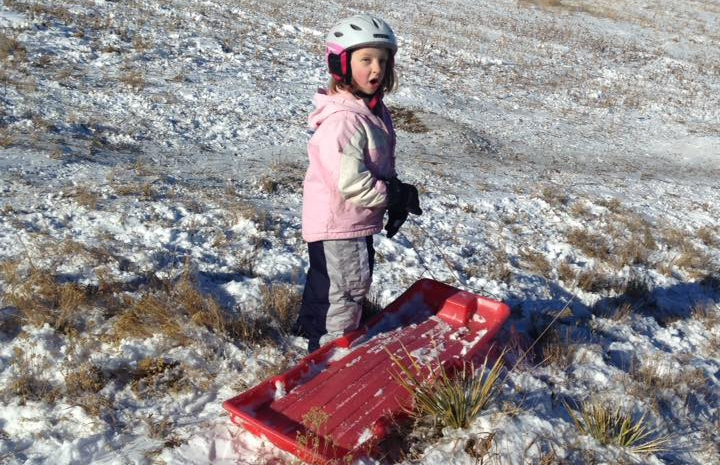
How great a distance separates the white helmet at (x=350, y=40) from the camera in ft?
10.8

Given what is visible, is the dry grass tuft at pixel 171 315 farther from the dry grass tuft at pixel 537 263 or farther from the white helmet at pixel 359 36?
the dry grass tuft at pixel 537 263

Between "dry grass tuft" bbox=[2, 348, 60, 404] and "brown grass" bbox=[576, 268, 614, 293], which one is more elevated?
"dry grass tuft" bbox=[2, 348, 60, 404]

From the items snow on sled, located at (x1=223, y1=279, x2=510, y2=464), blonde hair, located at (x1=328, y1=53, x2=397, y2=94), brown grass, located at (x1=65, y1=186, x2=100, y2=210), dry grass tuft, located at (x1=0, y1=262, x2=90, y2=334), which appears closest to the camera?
snow on sled, located at (x1=223, y1=279, x2=510, y2=464)

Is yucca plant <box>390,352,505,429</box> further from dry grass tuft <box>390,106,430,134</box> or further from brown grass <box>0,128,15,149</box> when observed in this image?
dry grass tuft <box>390,106,430,134</box>

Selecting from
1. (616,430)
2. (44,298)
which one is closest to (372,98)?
(616,430)

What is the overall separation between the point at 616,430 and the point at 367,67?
7.60 ft

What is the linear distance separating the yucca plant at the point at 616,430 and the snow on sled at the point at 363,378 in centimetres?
80

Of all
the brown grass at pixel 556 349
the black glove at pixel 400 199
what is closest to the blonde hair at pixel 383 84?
the black glove at pixel 400 199

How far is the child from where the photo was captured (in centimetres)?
326

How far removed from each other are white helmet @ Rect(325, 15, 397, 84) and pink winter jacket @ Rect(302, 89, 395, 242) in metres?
0.13

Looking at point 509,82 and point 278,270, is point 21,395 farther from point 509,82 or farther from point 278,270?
point 509,82

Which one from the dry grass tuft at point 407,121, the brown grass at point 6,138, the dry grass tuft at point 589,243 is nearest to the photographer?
the dry grass tuft at point 589,243

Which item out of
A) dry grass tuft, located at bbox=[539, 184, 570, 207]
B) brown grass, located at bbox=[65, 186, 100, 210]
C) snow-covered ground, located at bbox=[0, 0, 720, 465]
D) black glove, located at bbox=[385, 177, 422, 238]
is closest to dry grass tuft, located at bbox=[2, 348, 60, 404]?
snow-covered ground, located at bbox=[0, 0, 720, 465]

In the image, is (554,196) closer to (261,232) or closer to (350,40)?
(261,232)
